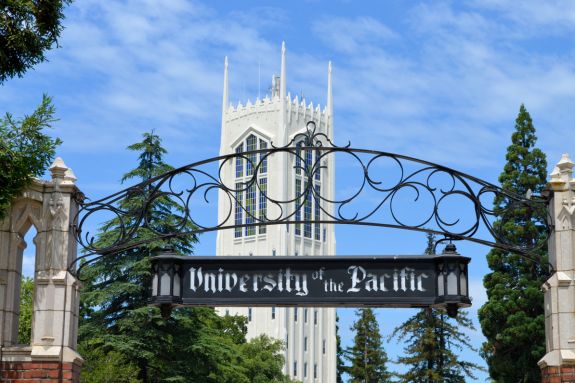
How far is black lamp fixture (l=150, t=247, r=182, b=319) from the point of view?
1200 cm

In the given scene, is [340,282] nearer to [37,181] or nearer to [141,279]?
[37,181]

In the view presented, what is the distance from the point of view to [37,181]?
12.6 meters

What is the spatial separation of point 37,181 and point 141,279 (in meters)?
21.7

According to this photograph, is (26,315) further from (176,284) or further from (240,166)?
(240,166)

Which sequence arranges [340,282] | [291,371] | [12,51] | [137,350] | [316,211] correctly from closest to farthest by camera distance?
[340,282], [12,51], [137,350], [291,371], [316,211]

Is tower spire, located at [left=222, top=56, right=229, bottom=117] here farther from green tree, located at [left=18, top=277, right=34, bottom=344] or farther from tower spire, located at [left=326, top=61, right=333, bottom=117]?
green tree, located at [left=18, top=277, right=34, bottom=344]

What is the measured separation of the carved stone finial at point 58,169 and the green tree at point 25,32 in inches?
61.8

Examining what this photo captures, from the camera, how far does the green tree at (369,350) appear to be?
7569cm

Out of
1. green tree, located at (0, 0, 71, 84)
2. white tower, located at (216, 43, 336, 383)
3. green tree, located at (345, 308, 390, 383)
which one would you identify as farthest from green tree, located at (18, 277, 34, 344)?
white tower, located at (216, 43, 336, 383)

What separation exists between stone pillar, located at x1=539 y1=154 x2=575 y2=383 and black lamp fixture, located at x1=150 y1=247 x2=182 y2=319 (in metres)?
4.14

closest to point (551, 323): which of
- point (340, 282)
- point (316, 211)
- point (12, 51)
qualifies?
point (340, 282)

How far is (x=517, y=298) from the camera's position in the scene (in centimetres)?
3706

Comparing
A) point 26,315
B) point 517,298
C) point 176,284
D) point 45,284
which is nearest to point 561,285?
point 176,284

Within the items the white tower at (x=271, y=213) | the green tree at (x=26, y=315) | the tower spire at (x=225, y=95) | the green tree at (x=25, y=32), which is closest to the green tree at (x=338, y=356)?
the white tower at (x=271, y=213)
